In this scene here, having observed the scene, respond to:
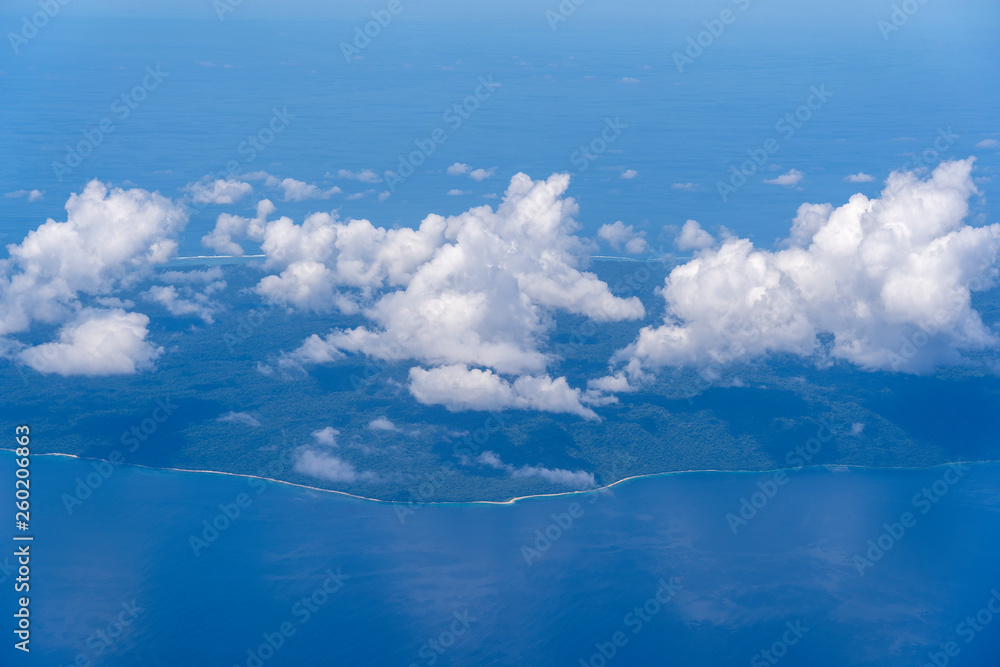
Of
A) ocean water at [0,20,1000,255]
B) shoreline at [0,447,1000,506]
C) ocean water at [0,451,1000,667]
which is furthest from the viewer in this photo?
ocean water at [0,20,1000,255]

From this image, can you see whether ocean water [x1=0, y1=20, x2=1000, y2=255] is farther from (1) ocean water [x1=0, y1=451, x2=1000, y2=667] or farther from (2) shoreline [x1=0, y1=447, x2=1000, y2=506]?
(1) ocean water [x1=0, y1=451, x2=1000, y2=667]

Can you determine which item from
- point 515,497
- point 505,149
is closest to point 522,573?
point 515,497

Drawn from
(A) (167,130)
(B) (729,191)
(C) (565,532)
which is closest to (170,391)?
(C) (565,532)

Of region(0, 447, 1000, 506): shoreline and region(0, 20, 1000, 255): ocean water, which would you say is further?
region(0, 20, 1000, 255): ocean water

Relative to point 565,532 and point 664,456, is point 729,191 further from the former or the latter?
point 565,532

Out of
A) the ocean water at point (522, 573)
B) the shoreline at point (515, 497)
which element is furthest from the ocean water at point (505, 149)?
the ocean water at point (522, 573)

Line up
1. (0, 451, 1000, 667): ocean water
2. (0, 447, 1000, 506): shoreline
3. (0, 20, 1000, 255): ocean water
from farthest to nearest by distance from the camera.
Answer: (0, 20, 1000, 255): ocean water < (0, 447, 1000, 506): shoreline < (0, 451, 1000, 667): ocean water

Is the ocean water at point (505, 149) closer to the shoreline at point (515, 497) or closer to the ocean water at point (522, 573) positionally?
the shoreline at point (515, 497)

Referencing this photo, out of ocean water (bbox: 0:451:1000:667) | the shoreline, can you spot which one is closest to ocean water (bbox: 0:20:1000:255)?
the shoreline
